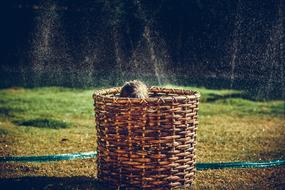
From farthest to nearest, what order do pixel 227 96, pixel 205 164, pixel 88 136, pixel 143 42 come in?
pixel 143 42, pixel 227 96, pixel 88 136, pixel 205 164

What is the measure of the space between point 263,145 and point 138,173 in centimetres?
230

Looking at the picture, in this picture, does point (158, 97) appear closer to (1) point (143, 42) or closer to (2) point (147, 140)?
(2) point (147, 140)

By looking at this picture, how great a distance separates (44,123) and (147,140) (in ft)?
Answer: 10.7

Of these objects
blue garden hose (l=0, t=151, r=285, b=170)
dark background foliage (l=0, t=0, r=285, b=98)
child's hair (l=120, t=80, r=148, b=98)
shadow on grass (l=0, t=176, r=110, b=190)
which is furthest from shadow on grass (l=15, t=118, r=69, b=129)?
dark background foliage (l=0, t=0, r=285, b=98)

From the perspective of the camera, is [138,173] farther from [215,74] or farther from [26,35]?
[26,35]

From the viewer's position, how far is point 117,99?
303 centimetres

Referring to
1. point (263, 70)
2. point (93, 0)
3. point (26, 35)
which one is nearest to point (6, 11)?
point (26, 35)

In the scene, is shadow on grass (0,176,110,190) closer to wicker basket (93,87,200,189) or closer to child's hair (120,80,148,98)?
wicker basket (93,87,200,189)

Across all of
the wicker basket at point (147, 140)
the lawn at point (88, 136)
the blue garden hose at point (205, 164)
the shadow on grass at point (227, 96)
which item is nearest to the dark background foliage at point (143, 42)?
the shadow on grass at point (227, 96)

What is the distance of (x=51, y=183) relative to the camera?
3314 mm

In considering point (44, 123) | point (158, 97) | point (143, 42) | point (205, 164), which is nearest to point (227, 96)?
point (44, 123)

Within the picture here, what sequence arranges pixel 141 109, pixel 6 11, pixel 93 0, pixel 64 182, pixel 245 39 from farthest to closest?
pixel 6 11 → pixel 93 0 → pixel 245 39 → pixel 64 182 → pixel 141 109

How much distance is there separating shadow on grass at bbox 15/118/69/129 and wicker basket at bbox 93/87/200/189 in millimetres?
2750

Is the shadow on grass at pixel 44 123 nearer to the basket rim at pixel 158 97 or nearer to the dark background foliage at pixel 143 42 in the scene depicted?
the basket rim at pixel 158 97
